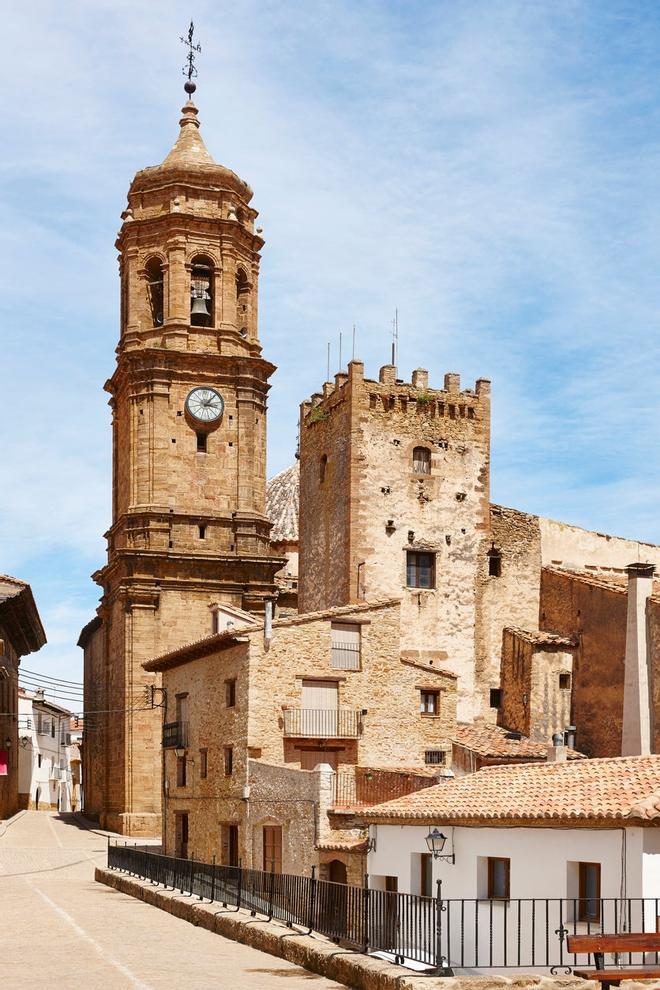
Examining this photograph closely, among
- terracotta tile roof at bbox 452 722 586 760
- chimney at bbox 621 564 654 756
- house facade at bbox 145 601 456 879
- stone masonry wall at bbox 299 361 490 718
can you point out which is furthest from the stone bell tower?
chimney at bbox 621 564 654 756

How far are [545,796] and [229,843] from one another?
16.3 m

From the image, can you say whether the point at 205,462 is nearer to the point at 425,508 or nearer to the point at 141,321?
the point at 141,321

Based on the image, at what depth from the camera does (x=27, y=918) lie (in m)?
26.5

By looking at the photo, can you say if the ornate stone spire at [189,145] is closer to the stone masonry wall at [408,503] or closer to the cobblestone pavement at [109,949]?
the stone masonry wall at [408,503]

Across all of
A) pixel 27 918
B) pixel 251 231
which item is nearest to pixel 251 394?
pixel 251 231

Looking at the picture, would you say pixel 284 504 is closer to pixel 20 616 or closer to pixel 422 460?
pixel 20 616

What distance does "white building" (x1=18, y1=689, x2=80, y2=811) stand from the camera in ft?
281

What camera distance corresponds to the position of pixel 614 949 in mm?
15648

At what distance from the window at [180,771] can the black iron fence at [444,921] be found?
49.4 ft

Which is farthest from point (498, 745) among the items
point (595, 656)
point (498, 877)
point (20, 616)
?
point (20, 616)

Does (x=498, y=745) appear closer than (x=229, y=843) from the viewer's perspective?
No

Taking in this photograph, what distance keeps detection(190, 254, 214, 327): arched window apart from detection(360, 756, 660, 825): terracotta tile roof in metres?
33.2

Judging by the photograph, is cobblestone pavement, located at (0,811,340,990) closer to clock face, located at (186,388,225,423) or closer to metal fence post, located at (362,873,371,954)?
metal fence post, located at (362,873,371,954)

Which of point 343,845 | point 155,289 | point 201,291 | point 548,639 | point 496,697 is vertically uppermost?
point 155,289
